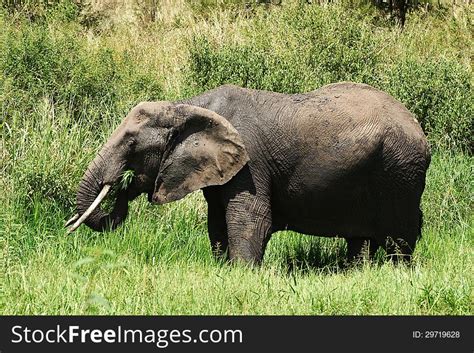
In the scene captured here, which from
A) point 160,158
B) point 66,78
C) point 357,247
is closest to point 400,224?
point 357,247

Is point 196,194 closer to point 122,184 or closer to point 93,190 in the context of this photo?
point 122,184

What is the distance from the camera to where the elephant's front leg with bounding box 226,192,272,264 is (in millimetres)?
8484

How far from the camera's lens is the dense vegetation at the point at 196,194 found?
6.89 metres

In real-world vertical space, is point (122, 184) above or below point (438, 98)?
above

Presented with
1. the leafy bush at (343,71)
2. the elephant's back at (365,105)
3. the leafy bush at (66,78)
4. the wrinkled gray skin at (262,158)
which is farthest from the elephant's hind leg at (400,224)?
the leafy bush at (66,78)

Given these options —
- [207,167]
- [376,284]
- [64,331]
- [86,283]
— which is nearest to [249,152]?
[207,167]

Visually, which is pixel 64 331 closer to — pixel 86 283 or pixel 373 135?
pixel 86 283

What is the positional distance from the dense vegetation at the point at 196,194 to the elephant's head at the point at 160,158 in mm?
547

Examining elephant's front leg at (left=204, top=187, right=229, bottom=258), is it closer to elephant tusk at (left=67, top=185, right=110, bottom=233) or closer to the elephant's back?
elephant tusk at (left=67, top=185, right=110, bottom=233)

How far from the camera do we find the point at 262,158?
8633 mm

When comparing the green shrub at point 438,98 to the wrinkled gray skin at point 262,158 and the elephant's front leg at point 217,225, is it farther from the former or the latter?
the elephant's front leg at point 217,225

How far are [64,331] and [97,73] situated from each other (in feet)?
22.8

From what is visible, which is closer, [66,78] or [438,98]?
[66,78]

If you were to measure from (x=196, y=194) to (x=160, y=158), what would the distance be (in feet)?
7.70
